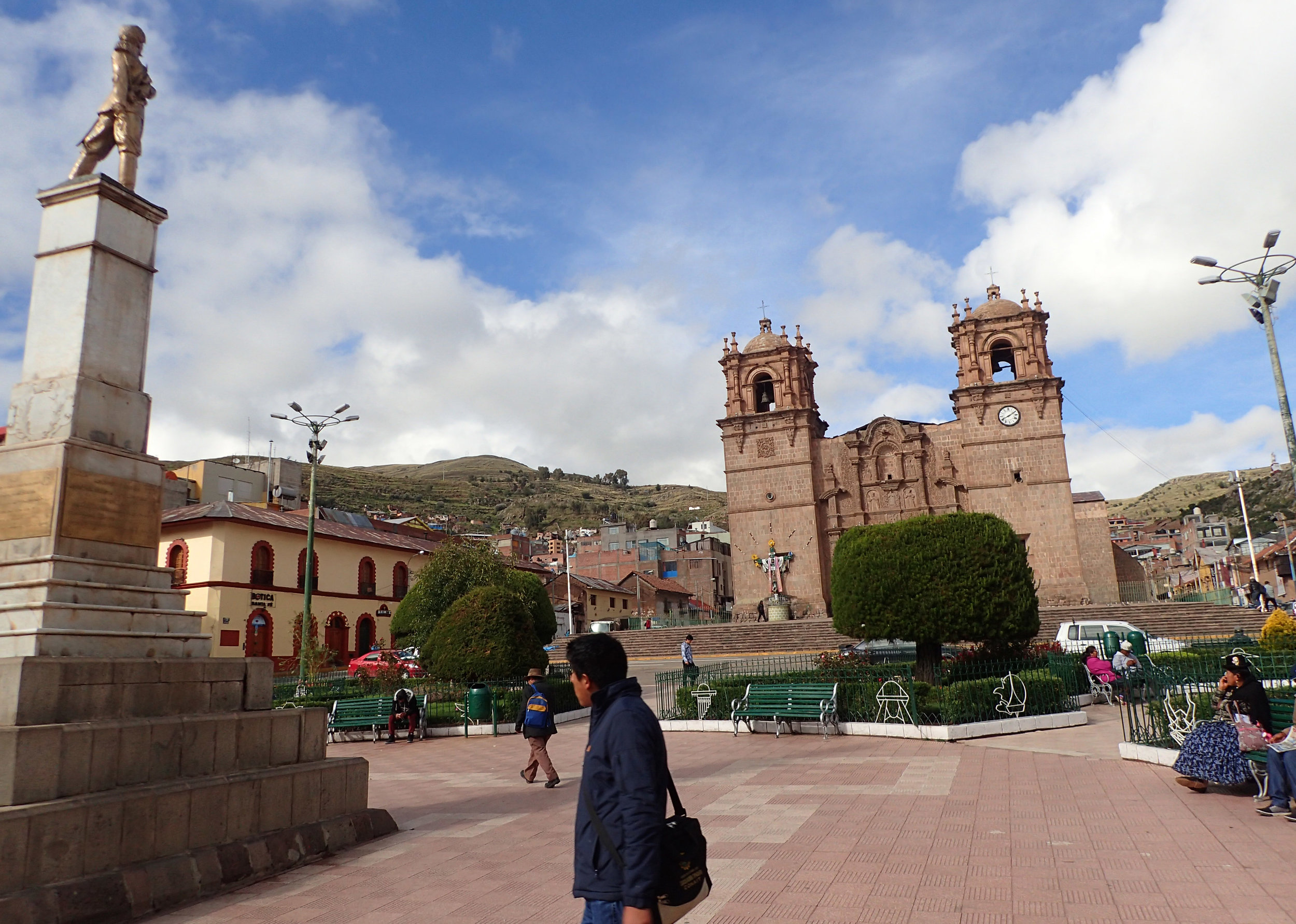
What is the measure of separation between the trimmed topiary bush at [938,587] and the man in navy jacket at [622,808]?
13.0 metres

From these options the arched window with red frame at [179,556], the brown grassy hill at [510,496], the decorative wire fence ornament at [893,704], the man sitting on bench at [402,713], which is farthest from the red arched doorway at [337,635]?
the brown grassy hill at [510,496]

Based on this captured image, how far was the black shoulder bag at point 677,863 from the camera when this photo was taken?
9.02 ft

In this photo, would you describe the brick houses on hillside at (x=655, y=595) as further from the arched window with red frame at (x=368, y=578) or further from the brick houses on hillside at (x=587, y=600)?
the arched window with red frame at (x=368, y=578)

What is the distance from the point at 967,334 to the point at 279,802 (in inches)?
1709

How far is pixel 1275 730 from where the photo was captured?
7.42 m

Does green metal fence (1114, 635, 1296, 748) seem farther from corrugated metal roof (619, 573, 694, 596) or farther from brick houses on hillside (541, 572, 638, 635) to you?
corrugated metal roof (619, 573, 694, 596)

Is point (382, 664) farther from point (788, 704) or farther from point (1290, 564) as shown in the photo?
point (1290, 564)

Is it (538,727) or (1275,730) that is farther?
(538,727)

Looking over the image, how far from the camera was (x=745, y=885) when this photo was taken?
5465mm

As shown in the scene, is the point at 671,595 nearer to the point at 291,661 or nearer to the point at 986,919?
the point at 291,661

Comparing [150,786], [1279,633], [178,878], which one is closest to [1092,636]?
[1279,633]

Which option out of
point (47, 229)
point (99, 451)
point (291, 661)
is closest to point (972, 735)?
point (99, 451)

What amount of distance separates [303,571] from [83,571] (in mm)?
30416

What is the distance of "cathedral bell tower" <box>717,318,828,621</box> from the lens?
145 feet
